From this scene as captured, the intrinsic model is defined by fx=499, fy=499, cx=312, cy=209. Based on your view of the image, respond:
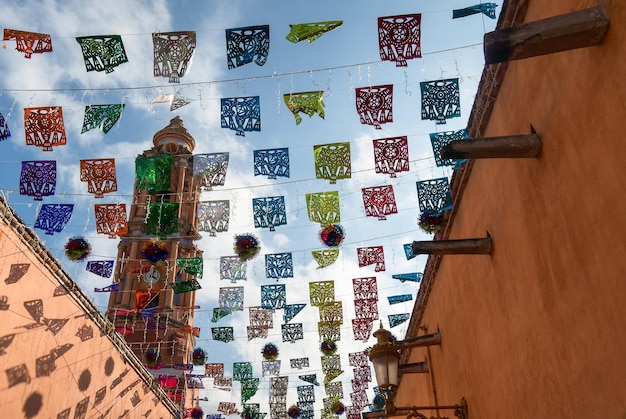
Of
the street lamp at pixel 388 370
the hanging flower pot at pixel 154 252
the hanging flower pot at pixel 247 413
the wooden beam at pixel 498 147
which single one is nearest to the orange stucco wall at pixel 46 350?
the hanging flower pot at pixel 154 252

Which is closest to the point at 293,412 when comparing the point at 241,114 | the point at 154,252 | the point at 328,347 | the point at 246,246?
the point at 328,347

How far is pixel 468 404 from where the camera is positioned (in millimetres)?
6410

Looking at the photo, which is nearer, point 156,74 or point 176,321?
point 156,74

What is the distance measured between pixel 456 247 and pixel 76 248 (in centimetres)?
1021

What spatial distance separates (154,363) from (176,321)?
3.43 metres

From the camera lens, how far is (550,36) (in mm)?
2998

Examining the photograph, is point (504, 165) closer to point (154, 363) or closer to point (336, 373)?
point (336, 373)

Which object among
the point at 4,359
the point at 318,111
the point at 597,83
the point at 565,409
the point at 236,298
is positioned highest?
the point at 318,111

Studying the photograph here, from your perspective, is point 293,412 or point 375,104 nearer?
point 375,104

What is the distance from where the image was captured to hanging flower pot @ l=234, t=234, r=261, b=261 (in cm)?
1278

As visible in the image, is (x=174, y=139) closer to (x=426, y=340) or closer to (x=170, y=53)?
(x=170, y=53)

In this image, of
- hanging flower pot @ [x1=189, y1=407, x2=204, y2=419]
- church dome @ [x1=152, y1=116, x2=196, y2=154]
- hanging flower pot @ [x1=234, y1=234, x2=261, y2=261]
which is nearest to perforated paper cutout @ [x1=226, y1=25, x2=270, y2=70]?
hanging flower pot @ [x1=234, y1=234, x2=261, y2=261]

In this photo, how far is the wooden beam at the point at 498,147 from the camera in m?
3.85

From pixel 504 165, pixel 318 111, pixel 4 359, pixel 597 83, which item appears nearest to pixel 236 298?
pixel 4 359
